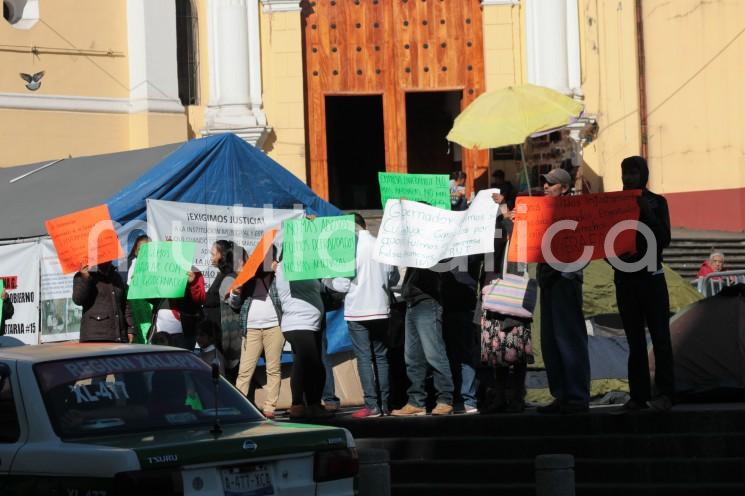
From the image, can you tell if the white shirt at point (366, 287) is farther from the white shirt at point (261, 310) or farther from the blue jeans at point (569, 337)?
the blue jeans at point (569, 337)

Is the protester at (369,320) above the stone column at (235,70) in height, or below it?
below

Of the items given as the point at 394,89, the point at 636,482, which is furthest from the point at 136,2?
the point at 636,482

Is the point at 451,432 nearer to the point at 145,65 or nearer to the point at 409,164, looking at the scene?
the point at 145,65

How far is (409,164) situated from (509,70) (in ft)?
15.7

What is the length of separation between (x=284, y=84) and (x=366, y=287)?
1159cm

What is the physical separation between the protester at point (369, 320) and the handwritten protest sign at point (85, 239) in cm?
223

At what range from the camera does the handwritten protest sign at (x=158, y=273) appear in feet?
41.6

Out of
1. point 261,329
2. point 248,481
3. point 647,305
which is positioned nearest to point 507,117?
point 261,329

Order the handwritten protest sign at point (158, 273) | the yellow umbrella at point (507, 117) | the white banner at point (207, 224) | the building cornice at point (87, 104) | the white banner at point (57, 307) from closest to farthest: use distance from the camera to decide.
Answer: the handwritten protest sign at point (158, 273) < the white banner at point (207, 224) < the white banner at point (57, 307) < the yellow umbrella at point (507, 117) < the building cornice at point (87, 104)

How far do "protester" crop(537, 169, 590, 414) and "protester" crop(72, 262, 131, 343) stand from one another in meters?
4.06

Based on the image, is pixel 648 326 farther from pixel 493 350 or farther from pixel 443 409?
pixel 443 409

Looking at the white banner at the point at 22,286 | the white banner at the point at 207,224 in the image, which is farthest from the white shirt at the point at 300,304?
the white banner at the point at 22,286

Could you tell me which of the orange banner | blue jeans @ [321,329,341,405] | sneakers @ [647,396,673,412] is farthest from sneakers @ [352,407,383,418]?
sneakers @ [647,396,673,412]

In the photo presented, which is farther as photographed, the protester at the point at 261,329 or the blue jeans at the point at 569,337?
the protester at the point at 261,329
